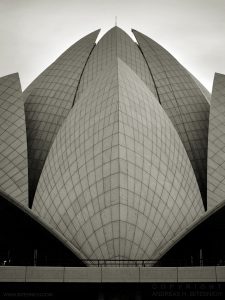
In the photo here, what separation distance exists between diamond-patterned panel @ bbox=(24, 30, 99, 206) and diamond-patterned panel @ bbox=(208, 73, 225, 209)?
8.99 metres

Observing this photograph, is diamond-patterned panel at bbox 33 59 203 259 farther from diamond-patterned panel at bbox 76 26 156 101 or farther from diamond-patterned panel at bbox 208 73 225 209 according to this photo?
diamond-patterned panel at bbox 76 26 156 101

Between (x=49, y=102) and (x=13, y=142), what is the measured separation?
18.0 feet

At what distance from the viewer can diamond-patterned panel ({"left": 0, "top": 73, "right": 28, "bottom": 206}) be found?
25156mm

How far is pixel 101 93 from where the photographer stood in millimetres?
24922

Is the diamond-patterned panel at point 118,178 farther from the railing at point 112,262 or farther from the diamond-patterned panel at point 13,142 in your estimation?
the diamond-patterned panel at point 13,142

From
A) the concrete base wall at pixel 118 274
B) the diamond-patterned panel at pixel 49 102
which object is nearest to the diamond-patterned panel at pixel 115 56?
the diamond-patterned panel at pixel 49 102

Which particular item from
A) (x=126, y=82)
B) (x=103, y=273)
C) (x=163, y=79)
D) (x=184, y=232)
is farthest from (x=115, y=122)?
(x=163, y=79)

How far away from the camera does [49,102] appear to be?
32.0m

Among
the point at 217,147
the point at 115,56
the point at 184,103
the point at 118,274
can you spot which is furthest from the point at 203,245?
the point at 115,56

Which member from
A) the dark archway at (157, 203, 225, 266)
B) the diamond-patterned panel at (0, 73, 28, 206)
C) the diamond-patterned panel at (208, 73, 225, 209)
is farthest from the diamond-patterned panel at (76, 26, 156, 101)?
the dark archway at (157, 203, 225, 266)

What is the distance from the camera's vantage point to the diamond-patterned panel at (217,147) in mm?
24586

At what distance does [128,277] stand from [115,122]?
302 inches

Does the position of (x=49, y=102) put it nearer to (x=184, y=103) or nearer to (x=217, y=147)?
(x=184, y=103)
